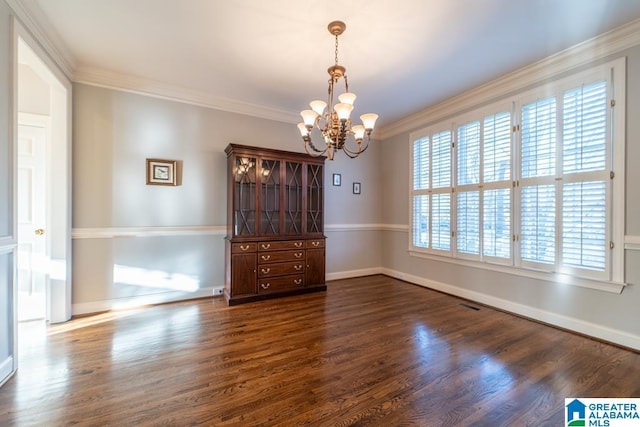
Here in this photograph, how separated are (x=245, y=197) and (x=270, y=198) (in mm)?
352

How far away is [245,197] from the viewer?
3.79m

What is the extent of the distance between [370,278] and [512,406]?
3307 millimetres

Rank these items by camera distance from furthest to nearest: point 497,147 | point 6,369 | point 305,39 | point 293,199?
A: point 293,199 < point 497,147 < point 305,39 < point 6,369

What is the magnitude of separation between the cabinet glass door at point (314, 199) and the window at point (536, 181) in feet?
5.77

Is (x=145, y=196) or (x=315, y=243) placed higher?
(x=145, y=196)

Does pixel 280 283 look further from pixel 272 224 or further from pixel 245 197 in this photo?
pixel 245 197

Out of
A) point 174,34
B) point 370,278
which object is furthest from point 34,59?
point 370,278

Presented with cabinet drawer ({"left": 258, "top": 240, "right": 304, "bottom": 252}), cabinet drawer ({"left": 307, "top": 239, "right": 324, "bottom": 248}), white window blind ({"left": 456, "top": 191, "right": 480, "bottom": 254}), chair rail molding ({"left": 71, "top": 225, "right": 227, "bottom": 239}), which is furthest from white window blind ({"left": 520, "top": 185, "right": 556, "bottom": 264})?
chair rail molding ({"left": 71, "top": 225, "right": 227, "bottom": 239})

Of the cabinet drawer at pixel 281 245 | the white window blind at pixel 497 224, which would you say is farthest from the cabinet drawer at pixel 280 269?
the white window blind at pixel 497 224

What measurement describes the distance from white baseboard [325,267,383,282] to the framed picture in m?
2.88

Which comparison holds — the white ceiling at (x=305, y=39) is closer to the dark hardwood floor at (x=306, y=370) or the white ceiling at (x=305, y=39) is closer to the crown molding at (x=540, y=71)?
the crown molding at (x=540, y=71)

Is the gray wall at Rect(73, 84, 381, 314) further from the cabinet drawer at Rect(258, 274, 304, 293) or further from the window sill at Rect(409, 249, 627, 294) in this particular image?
the window sill at Rect(409, 249, 627, 294)

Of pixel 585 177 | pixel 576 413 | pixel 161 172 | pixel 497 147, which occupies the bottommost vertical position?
pixel 576 413

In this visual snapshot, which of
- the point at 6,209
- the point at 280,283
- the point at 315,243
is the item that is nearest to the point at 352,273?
the point at 315,243
